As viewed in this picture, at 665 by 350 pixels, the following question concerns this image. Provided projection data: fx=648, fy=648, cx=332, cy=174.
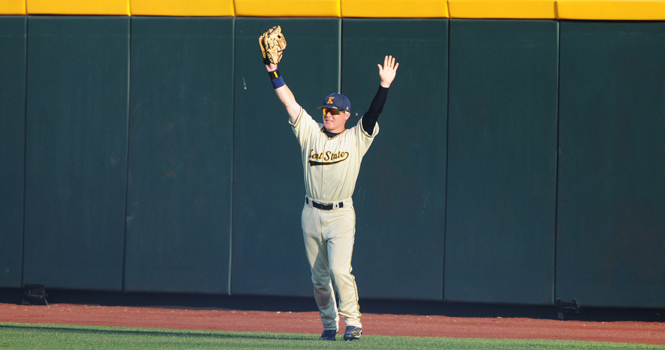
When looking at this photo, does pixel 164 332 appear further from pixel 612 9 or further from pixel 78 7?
pixel 612 9

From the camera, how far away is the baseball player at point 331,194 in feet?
13.7

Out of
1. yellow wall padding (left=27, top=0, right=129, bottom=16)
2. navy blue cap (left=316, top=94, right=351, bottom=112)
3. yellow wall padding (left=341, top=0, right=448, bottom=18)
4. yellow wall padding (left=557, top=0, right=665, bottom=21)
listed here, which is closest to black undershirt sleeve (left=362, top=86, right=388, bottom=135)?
navy blue cap (left=316, top=94, right=351, bottom=112)

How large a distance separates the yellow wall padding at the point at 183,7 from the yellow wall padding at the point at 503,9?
7.03 ft

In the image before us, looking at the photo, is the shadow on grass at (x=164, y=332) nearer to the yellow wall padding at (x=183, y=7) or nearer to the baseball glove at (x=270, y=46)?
the baseball glove at (x=270, y=46)

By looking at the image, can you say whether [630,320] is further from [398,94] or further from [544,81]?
[398,94]

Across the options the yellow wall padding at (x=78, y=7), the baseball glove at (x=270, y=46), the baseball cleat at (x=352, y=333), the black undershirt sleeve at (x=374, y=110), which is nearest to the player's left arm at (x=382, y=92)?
the black undershirt sleeve at (x=374, y=110)

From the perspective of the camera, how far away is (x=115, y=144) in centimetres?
630

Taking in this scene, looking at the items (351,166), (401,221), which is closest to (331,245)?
(351,166)

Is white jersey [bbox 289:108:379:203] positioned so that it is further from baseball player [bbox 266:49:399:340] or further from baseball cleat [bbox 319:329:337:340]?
baseball cleat [bbox 319:329:337:340]

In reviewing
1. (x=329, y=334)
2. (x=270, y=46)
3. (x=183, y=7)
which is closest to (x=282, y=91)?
(x=270, y=46)

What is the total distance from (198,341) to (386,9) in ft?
11.6

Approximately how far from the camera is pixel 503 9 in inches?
236

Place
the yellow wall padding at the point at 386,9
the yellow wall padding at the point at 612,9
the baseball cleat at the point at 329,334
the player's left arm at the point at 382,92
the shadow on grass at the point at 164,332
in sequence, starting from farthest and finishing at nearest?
the yellow wall padding at the point at 386,9 < the yellow wall padding at the point at 612,9 < the shadow on grass at the point at 164,332 < the baseball cleat at the point at 329,334 < the player's left arm at the point at 382,92

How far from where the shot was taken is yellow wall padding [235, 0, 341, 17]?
612cm
